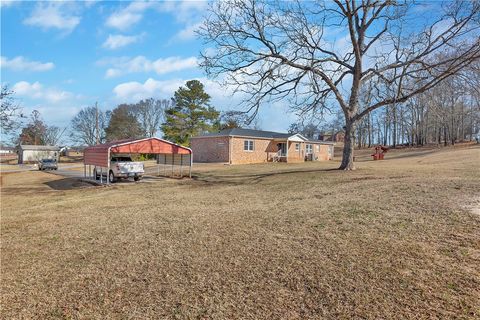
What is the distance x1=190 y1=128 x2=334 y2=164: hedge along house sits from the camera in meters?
32.4

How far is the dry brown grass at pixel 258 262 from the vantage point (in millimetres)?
3619

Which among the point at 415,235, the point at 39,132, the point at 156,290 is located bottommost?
the point at 156,290

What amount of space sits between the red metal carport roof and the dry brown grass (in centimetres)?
969

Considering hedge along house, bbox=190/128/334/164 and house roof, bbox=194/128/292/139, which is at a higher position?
house roof, bbox=194/128/292/139

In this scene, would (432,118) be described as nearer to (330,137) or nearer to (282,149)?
(282,149)

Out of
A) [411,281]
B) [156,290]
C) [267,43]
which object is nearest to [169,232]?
[156,290]

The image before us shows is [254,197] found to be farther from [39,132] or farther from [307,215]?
[39,132]

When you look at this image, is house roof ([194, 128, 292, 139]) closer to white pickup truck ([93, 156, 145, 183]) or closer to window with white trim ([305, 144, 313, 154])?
window with white trim ([305, 144, 313, 154])

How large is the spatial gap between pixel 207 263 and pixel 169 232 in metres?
2.07

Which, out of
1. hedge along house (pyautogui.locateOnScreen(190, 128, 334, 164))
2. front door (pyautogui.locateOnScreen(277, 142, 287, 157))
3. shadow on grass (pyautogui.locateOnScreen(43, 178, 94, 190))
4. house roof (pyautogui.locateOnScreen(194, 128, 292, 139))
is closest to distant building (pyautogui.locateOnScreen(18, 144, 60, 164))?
hedge along house (pyautogui.locateOnScreen(190, 128, 334, 164))

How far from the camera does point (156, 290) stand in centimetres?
414

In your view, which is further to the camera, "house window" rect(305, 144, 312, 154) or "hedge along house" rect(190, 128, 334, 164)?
"house window" rect(305, 144, 312, 154)

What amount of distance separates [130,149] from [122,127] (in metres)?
47.4

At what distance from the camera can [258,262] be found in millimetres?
4777
